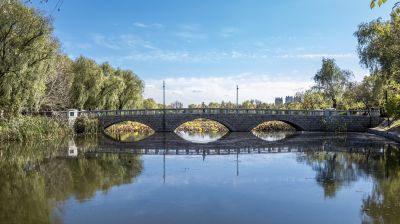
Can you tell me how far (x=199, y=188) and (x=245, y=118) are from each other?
102ft

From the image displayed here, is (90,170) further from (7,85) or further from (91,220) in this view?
(7,85)

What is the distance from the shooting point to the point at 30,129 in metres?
26.8

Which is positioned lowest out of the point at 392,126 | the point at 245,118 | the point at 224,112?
the point at 392,126

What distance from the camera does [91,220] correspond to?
802 cm

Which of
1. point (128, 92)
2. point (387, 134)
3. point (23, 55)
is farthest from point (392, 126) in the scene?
point (128, 92)

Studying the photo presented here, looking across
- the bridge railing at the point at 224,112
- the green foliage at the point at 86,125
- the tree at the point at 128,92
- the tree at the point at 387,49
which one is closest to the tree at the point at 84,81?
the bridge railing at the point at 224,112

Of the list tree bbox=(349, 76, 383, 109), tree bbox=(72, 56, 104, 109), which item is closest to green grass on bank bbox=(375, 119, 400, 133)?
tree bbox=(349, 76, 383, 109)

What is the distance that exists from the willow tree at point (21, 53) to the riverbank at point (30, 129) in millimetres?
1524

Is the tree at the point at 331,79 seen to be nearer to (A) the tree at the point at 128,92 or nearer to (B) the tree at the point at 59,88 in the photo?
→ (A) the tree at the point at 128,92

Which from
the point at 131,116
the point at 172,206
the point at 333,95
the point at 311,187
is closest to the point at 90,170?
the point at 172,206

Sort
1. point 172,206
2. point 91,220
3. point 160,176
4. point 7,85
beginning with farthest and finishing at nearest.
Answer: point 7,85, point 160,176, point 172,206, point 91,220

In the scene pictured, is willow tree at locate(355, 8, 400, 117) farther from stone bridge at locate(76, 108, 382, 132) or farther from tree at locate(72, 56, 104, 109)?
tree at locate(72, 56, 104, 109)

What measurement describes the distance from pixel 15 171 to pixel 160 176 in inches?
219

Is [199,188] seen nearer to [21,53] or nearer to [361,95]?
[21,53]
